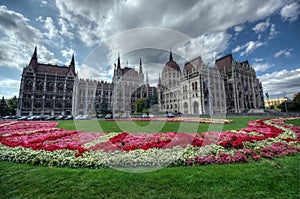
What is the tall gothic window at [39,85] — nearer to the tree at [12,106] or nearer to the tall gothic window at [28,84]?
the tall gothic window at [28,84]

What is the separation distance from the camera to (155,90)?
5459 cm

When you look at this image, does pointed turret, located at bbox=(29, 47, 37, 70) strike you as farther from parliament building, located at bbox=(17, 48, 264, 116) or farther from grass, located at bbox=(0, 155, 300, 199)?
grass, located at bbox=(0, 155, 300, 199)

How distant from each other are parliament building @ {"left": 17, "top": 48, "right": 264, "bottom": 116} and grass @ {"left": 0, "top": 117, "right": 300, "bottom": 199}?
41.7 metres

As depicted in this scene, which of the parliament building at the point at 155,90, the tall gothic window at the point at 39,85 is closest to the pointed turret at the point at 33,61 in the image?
the parliament building at the point at 155,90

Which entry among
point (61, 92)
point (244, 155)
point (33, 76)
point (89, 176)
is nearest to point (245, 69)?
point (244, 155)

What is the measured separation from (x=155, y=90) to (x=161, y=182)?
51.7m

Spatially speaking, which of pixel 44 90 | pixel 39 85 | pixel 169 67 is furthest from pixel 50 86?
pixel 169 67

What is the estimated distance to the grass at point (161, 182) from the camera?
110 inches

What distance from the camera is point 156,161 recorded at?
4.22 m

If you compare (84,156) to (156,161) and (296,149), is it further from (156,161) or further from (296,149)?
(296,149)

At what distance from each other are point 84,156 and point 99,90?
5668cm

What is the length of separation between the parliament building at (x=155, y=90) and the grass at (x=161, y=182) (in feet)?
137

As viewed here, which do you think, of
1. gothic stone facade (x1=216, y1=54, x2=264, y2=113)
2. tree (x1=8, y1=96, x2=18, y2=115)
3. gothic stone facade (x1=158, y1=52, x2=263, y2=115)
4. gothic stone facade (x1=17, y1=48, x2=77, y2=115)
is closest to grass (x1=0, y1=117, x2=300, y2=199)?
gothic stone facade (x1=158, y1=52, x2=263, y2=115)

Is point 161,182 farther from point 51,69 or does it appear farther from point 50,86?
point 51,69
